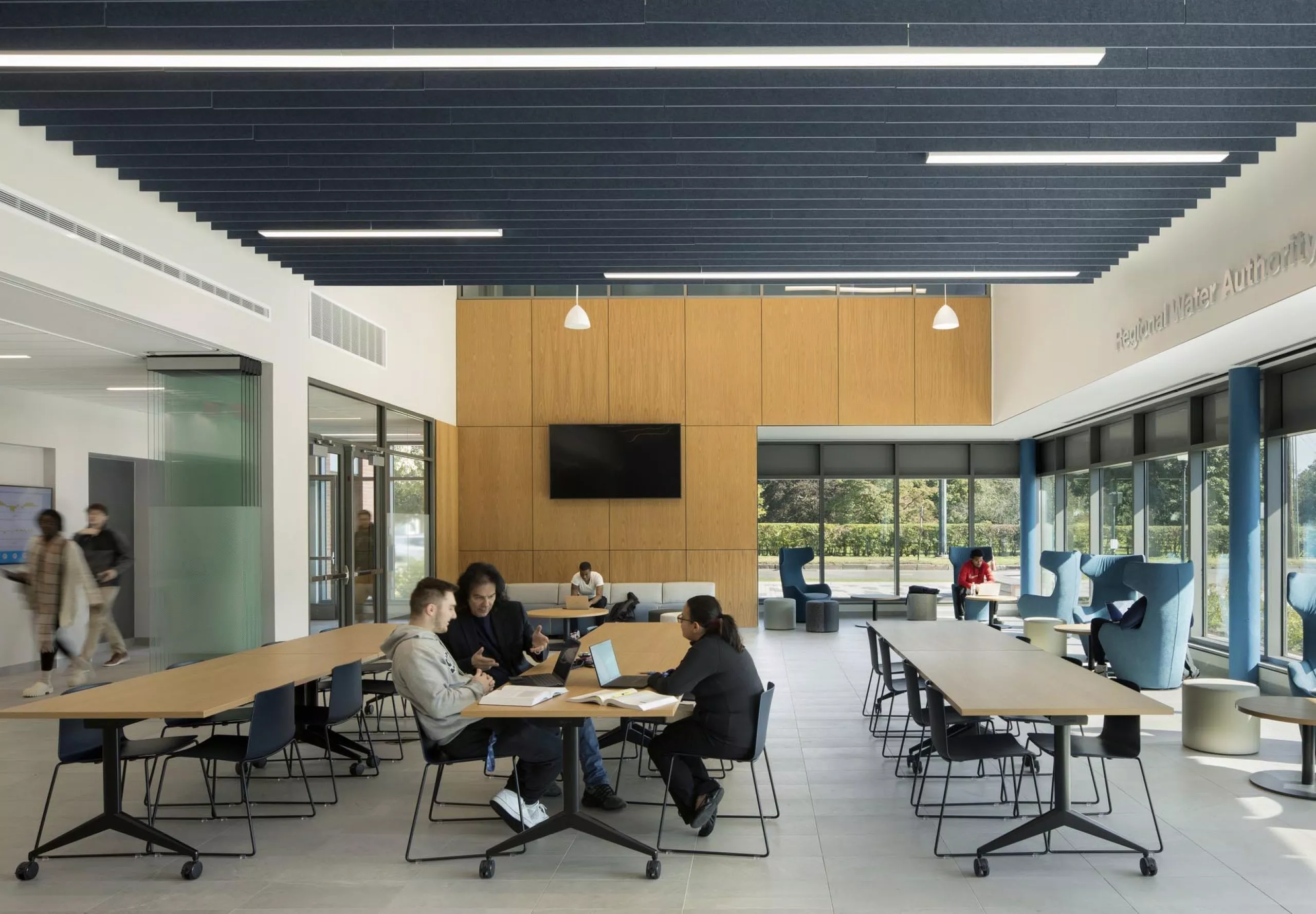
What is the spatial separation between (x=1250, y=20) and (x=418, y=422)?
10.6 metres

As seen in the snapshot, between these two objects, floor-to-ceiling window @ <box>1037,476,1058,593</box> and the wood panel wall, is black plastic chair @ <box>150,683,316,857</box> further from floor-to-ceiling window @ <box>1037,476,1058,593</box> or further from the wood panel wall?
floor-to-ceiling window @ <box>1037,476,1058,593</box>

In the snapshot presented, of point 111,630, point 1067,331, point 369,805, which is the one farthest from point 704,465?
point 369,805

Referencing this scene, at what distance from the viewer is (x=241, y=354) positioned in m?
8.37

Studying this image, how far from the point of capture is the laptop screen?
4844 millimetres

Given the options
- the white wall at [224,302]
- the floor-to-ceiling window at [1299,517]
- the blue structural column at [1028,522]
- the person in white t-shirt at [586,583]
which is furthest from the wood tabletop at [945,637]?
the blue structural column at [1028,522]

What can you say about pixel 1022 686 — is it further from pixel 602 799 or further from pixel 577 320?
pixel 577 320

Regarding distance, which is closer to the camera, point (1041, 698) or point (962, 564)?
point (1041, 698)

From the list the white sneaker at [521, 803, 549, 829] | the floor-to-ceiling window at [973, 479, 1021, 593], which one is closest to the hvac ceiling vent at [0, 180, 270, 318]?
the white sneaker at [521, 803, 549, 829]

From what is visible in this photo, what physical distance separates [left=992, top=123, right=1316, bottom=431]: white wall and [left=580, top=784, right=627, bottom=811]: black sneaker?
4.91m

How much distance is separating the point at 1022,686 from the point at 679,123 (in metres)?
3.48

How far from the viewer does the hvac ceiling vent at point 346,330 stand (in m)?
9.81

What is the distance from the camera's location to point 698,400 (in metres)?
14.4

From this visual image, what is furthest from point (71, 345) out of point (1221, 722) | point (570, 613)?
point (1221, 722)

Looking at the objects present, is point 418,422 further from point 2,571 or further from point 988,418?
point 988,418
